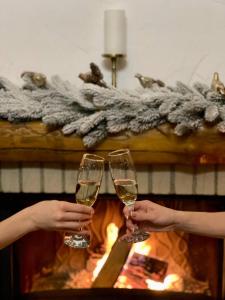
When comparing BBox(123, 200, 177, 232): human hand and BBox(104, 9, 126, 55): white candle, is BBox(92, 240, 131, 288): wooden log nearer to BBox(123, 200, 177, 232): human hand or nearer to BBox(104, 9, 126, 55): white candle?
BBox(123, 200, 177, 232): human hand

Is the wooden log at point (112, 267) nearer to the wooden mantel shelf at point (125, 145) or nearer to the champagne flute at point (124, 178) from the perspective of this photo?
the wooden mantel shelf at point (125, 145)

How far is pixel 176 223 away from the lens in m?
1.21

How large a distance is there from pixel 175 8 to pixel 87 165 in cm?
85

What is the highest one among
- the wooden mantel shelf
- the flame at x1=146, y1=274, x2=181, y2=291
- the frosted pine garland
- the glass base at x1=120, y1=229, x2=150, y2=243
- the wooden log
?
the frosted pine garland

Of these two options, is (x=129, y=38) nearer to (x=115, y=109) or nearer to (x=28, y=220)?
(x=115, y=109)

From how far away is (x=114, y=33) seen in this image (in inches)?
64.3

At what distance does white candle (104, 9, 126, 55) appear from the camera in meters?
1.63

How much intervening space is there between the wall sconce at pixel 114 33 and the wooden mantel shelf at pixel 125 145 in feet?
1.11

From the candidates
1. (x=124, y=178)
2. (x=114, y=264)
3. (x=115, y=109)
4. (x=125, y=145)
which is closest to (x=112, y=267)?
(x=114, y=264)

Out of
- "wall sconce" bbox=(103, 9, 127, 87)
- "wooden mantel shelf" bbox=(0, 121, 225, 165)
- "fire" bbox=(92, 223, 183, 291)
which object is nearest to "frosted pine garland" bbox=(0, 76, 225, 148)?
"wooden mantel shelf" bbox=(0, 121, 225, 165)

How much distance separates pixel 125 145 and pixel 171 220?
0.34 m

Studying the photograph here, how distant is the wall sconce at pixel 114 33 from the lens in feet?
5.36

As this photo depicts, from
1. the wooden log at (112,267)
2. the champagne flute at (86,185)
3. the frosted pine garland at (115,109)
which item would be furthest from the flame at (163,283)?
the champagne flute at (86,185)

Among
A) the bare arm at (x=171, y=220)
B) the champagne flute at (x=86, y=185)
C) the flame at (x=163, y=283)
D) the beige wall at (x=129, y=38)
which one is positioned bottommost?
the flame at (x=163, y=283)
